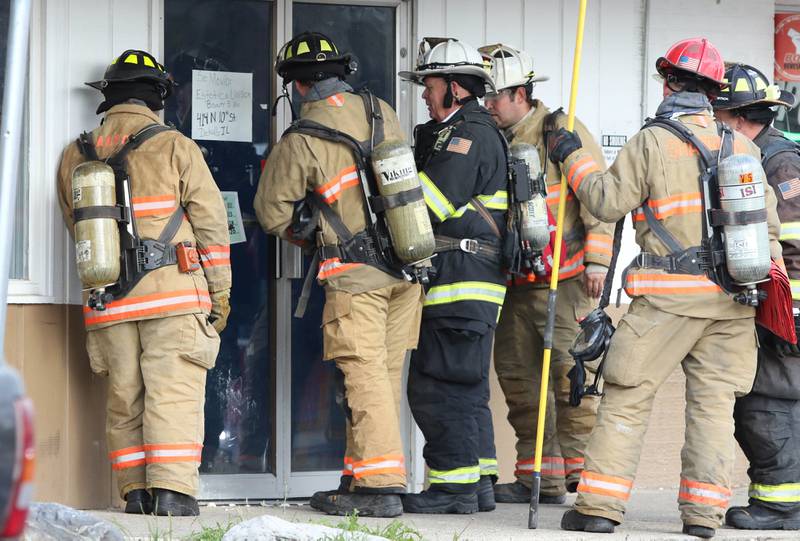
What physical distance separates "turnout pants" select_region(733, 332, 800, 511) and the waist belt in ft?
4.72

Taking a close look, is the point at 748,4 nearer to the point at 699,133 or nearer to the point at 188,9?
the point at 699,133

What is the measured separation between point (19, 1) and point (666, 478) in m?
5.17

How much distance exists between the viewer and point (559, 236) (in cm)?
633

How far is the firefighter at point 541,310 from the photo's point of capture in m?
7.20

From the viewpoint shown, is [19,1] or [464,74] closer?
[19,1]

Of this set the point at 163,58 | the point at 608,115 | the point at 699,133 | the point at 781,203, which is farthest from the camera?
the point at 608,115

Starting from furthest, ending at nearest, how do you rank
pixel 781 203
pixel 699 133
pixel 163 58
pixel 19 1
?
pixel 163 58
pixel 781 203
pixel 699 133
pixel 19 1

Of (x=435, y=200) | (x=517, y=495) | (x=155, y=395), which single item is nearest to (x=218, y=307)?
(x=155, y=395)

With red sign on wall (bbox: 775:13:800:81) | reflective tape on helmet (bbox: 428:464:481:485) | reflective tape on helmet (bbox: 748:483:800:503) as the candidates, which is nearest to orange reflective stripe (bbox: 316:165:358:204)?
reflective tape on helmet (bbox: 428:464:481:485)

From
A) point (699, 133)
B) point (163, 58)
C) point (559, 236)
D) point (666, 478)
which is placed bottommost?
point (666, 478)

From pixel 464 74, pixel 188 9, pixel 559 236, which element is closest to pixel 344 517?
pixel 559 236

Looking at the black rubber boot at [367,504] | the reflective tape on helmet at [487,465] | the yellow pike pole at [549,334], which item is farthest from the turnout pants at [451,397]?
the yellow pike pole at [549,334]

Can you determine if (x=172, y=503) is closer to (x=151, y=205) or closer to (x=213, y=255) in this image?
(x=213, y=255)

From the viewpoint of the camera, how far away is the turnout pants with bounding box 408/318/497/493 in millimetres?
6688
